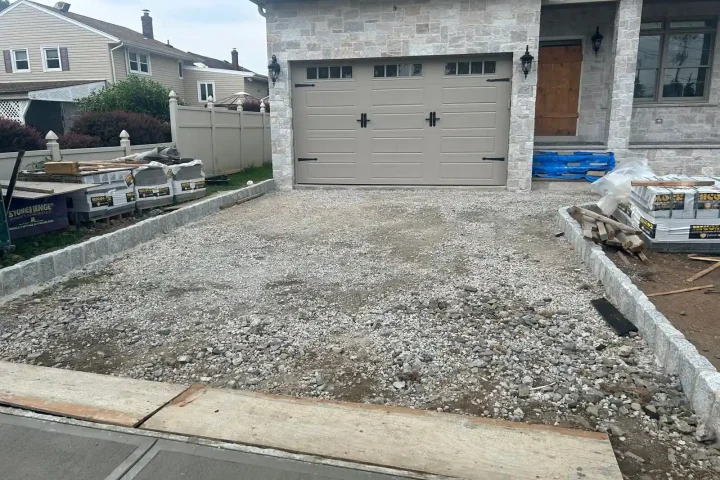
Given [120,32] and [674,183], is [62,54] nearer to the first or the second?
[120,32]

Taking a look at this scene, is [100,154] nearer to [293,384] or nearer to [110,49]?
[293,384]

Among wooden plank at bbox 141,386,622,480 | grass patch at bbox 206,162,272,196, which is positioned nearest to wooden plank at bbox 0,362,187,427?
wooden plank at bbox 141,386,622,480

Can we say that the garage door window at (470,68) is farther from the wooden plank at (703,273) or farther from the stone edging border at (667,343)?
the wooden plank at (703,273)

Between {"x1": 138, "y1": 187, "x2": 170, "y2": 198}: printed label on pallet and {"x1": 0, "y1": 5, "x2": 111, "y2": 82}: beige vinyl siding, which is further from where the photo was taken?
{"x1": 0, "y1": 5, "x2": 111, "y2": 82}: beige vinyl siding

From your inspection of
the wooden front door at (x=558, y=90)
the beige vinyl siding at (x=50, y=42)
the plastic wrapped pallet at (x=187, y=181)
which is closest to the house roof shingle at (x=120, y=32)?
the beige vinyl siding at (x=50, y=42)

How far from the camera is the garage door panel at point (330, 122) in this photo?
10602mm

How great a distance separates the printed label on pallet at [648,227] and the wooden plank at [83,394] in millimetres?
4783

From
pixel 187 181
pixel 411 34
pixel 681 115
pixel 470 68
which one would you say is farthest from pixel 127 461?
pixel 681 115

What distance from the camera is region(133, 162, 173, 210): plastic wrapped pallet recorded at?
8.00m

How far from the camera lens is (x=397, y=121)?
10.4 metres

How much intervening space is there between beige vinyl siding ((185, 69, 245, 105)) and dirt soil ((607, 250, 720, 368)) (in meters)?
25.3

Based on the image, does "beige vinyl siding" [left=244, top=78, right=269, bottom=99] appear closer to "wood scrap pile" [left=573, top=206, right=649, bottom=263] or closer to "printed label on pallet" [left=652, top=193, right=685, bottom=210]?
"wood scrap pile" [left=573, top=206, right=649, bottom=263]

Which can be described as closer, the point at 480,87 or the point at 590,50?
the point at 480,87

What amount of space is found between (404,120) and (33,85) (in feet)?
63.0
